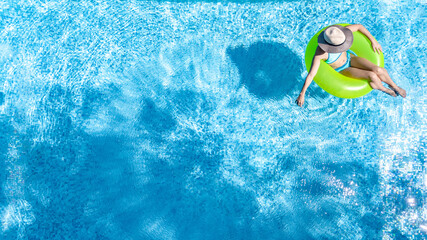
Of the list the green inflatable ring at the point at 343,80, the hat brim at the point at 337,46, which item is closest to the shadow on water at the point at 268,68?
the green inflatable ring at the point at 343,80

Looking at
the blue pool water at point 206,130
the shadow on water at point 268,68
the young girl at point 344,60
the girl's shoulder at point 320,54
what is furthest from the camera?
Answer: the shadow on water at point 268,68

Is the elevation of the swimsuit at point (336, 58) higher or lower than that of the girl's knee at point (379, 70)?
higher

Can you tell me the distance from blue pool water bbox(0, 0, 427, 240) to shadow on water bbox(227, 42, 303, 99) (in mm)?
16

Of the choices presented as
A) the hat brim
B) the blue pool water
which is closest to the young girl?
the hat brim

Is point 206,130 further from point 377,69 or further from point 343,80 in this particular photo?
point 377,69

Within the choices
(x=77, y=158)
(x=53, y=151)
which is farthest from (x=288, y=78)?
(x=53, y=151)

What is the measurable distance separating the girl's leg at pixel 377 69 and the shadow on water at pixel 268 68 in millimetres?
765

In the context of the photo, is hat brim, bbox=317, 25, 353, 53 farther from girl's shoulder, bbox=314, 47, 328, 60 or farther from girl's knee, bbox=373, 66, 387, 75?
girl's knee, bbox=373, 66, 387, 75

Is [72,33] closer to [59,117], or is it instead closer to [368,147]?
[59,117]

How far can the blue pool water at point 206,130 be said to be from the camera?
3.92 metres

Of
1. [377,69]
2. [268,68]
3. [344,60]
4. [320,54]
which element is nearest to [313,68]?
[320,54]

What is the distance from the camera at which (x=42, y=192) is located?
13.4 feet

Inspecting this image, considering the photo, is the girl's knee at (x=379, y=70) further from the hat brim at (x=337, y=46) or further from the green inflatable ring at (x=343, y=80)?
the hat brim at (x=337, y=46)

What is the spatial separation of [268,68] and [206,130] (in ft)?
4.15
